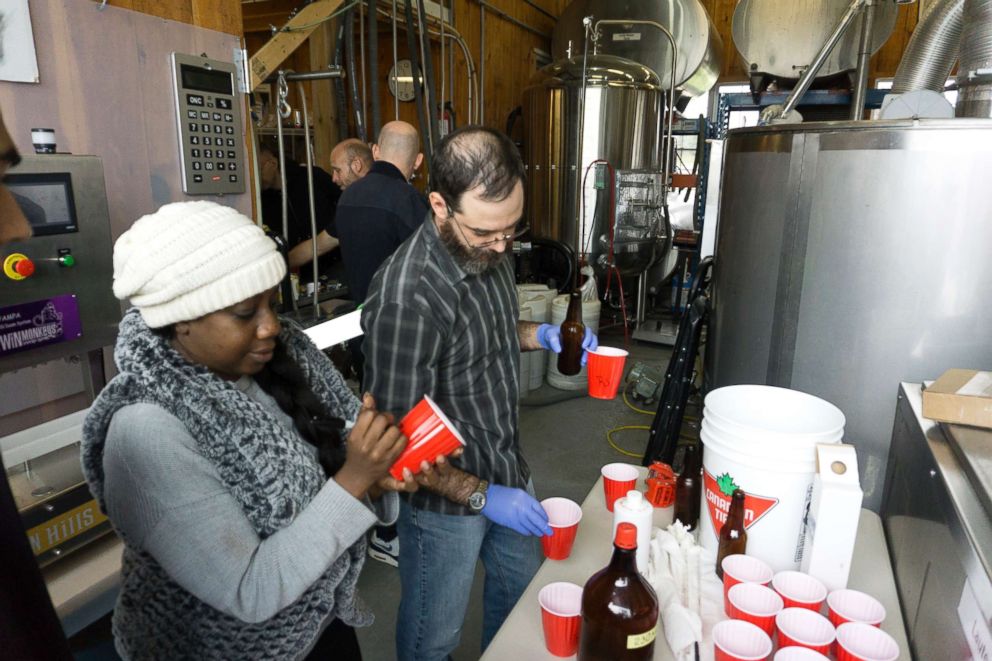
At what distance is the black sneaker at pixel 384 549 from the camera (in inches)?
111

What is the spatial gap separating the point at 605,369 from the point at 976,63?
1.66 meters

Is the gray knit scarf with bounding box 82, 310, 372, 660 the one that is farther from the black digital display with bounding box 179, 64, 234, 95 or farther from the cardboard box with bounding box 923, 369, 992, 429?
the black digital display with bounding box 179, 64, 234, 95

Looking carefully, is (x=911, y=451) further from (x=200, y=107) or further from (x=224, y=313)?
(x=200, y=107)

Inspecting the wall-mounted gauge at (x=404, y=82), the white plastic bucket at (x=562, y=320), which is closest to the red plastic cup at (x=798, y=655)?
the white plastic bucket at (x=562, y=320)

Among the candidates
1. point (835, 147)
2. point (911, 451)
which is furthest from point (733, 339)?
point (911, 451)

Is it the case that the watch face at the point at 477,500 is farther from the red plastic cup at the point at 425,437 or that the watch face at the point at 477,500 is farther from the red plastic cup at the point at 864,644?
the red plastic cup at the point at 864,644

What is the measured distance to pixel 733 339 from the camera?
104 inches

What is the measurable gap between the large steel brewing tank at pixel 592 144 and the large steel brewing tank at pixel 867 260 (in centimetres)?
289

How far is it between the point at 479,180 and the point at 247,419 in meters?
0.72

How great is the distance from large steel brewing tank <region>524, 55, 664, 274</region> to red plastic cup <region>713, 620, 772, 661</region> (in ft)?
15.0

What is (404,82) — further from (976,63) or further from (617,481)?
(617,481)

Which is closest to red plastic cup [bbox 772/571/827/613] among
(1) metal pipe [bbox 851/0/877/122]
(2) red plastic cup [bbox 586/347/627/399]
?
(2) red plastic cup [bbox 586/347/627/399]

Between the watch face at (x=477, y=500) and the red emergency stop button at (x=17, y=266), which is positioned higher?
the red emergency stop button at (x=17, y=266)

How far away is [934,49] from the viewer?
262 cm
